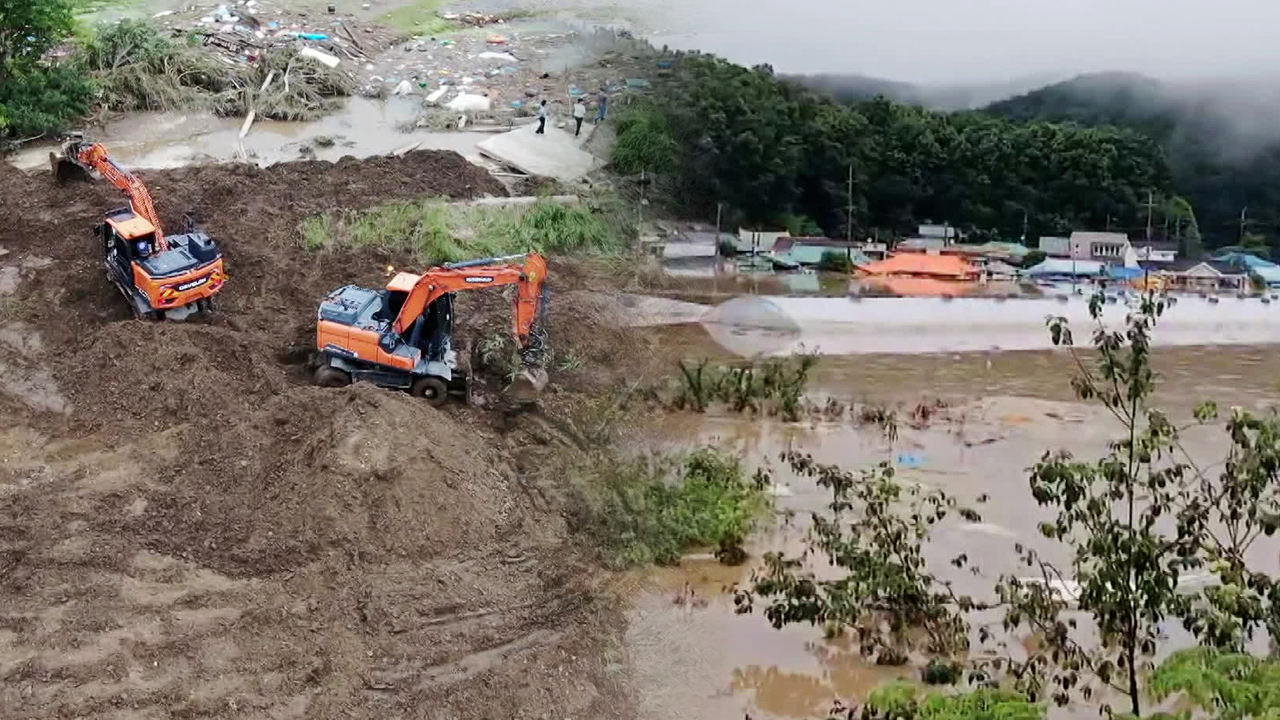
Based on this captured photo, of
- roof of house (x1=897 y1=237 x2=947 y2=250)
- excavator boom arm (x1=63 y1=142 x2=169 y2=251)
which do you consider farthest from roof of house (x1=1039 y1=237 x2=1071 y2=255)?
excavator boom arm (x1=63 y1=142 x2=169 y2=251)

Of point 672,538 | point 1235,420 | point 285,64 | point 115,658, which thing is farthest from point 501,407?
point 285,64

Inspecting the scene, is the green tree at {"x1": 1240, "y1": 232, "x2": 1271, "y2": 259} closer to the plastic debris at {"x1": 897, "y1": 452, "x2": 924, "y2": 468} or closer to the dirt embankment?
the plastic debris at {"x1": 897, "y1": 452, "x2": 924, "y2": 468}

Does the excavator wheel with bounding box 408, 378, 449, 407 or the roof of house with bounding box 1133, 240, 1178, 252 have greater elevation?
the roof of house with bounding box 1133, 240, 1178, 252

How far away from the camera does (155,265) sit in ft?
35.9

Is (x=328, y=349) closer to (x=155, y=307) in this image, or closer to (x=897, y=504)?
(x=155, y=307)

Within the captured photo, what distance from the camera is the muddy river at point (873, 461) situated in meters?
8.07

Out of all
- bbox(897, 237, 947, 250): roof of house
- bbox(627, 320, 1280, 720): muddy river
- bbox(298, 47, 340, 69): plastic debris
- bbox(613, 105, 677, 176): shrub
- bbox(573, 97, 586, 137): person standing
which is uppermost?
bbox(298, 47, 340, 69): plastic debris

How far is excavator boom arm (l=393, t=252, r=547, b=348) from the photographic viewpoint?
10.0 m

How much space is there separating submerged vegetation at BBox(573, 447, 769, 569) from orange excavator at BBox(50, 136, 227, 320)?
13.5 ft

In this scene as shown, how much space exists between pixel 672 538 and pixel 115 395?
15.5 ft

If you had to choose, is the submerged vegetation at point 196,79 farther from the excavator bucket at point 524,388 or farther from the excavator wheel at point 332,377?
the excavator bucket at point 524,388

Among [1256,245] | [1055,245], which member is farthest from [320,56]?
[1256,245]

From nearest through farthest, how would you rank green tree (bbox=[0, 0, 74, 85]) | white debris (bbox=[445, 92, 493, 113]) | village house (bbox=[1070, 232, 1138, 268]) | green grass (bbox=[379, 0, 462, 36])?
1. green tree (bbox=[0, 0, 74, 85])
2. village house (bbox=[1070, 232, 1138, 268])
3. white debris (bbox=[445, 92, 493, 113])
4. green grass (bbox=[379, 0, 462, 36])

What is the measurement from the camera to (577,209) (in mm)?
14797
